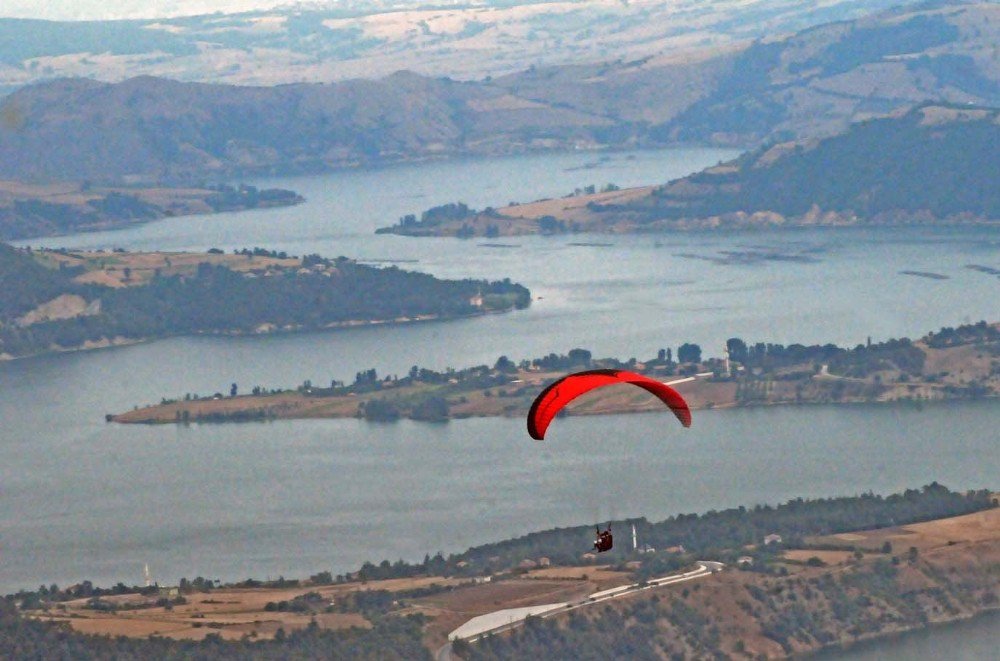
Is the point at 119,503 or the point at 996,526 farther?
the point at 119,503

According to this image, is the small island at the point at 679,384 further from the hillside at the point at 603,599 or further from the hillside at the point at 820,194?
the hillside at the point at 820,194

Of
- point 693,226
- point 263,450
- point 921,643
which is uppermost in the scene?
point 693,226

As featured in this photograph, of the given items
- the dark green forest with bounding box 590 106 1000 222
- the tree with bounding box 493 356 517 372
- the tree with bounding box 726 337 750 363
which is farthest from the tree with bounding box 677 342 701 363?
the dark green forest with bounding box 590 106 1000 222

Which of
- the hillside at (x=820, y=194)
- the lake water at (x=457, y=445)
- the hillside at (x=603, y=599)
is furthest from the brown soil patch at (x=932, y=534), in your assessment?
the hillside at (x=820, y=194)

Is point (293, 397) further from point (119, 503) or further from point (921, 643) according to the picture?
point (921, 643)

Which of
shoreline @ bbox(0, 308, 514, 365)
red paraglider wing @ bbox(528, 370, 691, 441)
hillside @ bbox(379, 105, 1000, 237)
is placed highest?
hillside @ bbox(379, 105, 1000, 237)

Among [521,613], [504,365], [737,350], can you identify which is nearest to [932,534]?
[521,613]

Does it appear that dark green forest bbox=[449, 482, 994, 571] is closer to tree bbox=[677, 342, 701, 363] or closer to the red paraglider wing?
the red paraglider wing

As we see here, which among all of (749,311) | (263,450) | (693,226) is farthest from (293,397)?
(693,226)
